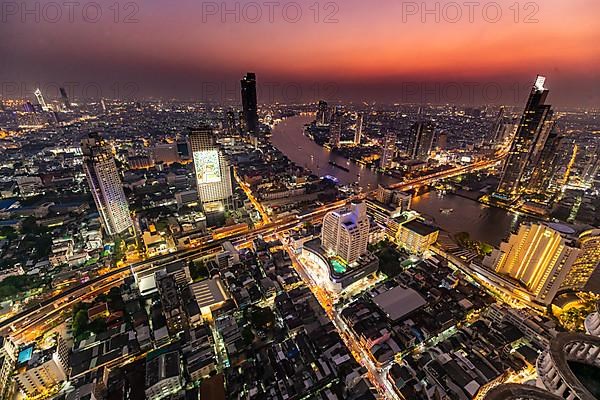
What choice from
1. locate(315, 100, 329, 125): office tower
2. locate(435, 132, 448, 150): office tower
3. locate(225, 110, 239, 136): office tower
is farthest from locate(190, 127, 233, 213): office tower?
locate(315, 100, 329, 125): office tower

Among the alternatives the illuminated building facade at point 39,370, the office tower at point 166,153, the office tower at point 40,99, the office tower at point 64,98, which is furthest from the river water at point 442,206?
the office tower at point 64,98

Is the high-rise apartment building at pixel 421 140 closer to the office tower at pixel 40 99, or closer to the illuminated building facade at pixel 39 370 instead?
the illuminated building facade at pixel 39 370

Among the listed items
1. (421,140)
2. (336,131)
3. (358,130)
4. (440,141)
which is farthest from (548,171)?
(336,131)

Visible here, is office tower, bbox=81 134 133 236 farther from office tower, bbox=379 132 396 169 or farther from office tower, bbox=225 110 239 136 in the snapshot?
office tower, bbox=225 110 239 136

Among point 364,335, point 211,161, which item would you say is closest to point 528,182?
point 364,335

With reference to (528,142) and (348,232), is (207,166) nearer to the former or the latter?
(348,232)

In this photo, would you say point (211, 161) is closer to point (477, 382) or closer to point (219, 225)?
point (219, 225)
